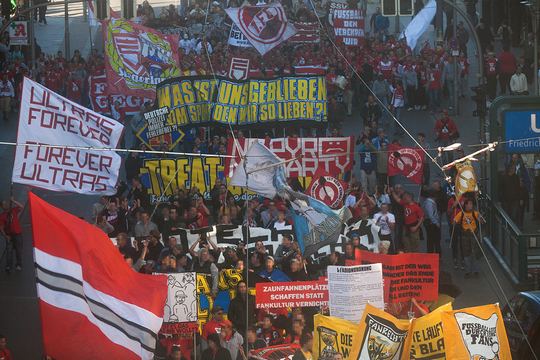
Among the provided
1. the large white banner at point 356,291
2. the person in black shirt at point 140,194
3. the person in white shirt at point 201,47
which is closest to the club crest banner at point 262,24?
the person in white shirt at point 201,47

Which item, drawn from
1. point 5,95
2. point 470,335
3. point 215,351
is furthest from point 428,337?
point 5,95

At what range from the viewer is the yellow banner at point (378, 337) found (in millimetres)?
14828

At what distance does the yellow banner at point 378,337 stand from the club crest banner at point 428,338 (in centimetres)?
13

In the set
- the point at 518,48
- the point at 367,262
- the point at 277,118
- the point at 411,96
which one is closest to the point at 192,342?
the point at 367,262

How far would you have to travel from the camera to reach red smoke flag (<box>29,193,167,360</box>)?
46.4 ft

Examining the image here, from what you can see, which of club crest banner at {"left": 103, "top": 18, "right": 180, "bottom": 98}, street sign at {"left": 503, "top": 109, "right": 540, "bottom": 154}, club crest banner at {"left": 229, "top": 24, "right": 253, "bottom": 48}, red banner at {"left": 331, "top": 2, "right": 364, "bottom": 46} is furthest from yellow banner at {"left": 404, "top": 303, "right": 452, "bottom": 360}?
red banner at {"left": 331, "top": 2, "right": 364, "bottom": 46}

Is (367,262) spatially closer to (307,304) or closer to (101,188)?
Answer: (307,304)

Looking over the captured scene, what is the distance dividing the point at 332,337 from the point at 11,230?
8835mm

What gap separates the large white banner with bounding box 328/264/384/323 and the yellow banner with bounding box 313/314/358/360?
3.19ft

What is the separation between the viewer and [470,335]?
48.3 feet

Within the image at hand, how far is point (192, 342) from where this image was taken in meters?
17.5

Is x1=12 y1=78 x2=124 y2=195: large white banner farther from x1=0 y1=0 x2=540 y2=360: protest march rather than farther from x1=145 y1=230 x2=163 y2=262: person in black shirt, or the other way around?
x1=145 y1=230 x2=163 y2=262: person in black shirt

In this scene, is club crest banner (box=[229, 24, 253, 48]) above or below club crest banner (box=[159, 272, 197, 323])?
above

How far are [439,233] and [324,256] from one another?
11.0 ft
